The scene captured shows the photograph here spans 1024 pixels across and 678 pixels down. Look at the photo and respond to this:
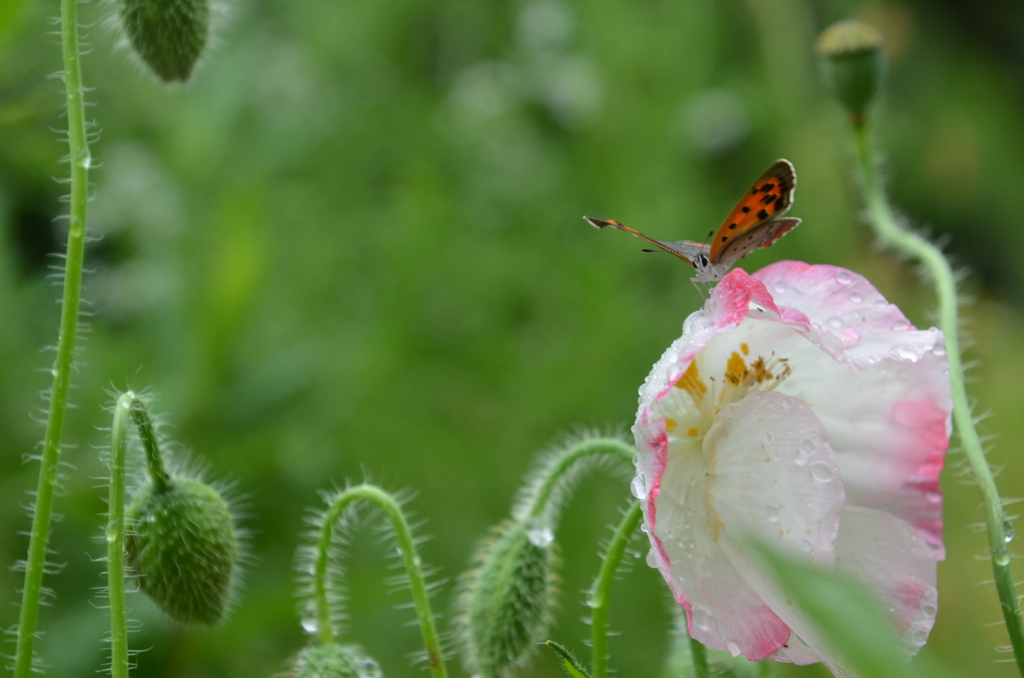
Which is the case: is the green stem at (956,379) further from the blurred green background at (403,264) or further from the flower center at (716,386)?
the blurred green background at (403,264)

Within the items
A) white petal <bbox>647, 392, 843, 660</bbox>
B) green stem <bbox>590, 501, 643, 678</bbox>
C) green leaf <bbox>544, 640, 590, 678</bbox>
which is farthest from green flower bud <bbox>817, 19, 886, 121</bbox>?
green leaf <bbox>544, 640, 590, 678</bbox>

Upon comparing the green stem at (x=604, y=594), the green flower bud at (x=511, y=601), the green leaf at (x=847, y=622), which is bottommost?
the green leaf at (x=847, y=622)

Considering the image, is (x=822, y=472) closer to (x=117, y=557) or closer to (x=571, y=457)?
(x=571, y=457)

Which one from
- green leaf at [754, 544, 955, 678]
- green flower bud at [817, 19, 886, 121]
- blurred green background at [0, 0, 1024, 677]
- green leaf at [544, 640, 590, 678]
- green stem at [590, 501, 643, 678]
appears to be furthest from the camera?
blurred green background at [0, 0, 1024, 677]

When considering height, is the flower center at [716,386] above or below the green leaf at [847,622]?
above

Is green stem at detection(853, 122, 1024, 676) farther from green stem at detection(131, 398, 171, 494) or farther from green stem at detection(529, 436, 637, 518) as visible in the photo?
green stem at detection(131, 398, 171, 494)

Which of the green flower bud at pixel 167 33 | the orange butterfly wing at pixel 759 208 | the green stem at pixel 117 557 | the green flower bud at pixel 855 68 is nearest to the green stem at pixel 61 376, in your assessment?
the green stem at pixel 117 557

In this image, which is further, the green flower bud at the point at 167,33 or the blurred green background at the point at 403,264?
the blurred green background at the point at 403,264
